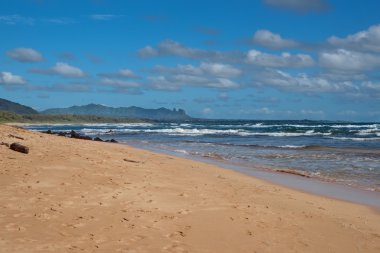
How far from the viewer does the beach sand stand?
5215 millimetres

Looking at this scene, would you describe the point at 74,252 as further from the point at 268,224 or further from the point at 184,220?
the point at 268,224

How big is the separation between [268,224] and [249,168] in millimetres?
8908

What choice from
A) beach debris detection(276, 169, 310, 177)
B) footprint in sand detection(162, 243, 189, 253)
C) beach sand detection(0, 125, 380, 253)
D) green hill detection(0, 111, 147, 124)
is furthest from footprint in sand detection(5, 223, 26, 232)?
green hill detection(0, 111, 147, 124)

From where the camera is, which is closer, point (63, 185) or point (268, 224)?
point (268, 224)

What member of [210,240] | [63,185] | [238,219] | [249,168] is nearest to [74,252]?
[210,240]

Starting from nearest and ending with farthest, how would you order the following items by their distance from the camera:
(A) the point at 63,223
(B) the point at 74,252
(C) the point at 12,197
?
1. (B) the point at 74,252
2. (A) the point at 63,223
3. (C) the point at 12,197

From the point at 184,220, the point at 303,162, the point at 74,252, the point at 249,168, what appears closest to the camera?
the point at 74,252

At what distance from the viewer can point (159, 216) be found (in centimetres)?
634

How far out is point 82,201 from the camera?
22.6 ft

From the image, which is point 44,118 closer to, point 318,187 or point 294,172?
point 294,172

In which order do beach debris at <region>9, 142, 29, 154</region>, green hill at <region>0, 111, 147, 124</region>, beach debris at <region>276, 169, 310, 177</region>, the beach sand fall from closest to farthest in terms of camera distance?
the beach sand → beach debris at <region>9, 142, 29, 154</region> → beach debris at <region>276, 169, 310, 177</region> → green hill at <region>0, 111, 147, 124</region>

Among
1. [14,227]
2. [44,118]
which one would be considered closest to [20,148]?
→ [14,227]

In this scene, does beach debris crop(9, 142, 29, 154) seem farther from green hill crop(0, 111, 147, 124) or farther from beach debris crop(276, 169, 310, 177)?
green hill crop(0, 111, 147, 124)

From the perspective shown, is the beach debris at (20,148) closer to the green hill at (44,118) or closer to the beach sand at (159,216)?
the beach sand at (159,216)
